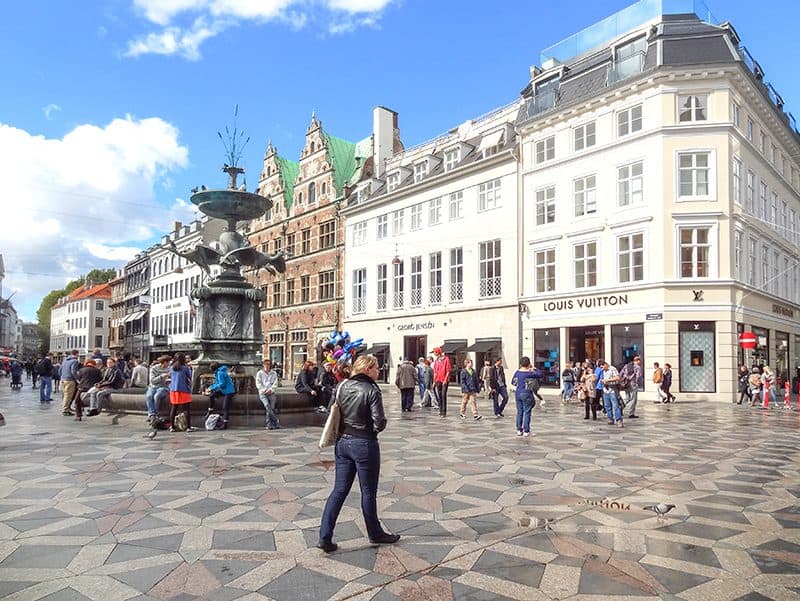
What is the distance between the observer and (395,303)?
134 ft

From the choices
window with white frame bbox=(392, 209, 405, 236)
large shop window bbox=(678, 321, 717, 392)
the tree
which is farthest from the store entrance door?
the tree

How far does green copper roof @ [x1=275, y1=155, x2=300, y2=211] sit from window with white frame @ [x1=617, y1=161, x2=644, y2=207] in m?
29.9

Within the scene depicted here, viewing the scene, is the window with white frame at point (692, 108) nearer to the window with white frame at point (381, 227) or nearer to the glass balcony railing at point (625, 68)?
the glass balcony railing at point (625, 68)

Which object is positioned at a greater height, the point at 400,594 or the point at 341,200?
the point at 341,200

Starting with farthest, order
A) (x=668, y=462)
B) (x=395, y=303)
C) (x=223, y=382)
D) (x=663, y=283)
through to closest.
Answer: (x=395, y=303)
(x=663, y=283)
(x=223, y=382)
(x=668, y=462)

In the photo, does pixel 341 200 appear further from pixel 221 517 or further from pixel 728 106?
pixel 221 517

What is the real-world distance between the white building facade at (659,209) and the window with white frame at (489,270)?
198 centimetres

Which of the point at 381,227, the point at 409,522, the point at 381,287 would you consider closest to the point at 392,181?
the point at 381,227

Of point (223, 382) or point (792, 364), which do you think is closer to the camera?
point (223, 382)

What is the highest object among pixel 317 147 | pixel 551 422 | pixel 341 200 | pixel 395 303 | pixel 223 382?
pixel 317 147

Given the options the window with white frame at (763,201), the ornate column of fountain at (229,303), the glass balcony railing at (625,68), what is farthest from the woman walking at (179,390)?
the window with white frame at (763,201)

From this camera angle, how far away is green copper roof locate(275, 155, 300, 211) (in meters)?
52.9

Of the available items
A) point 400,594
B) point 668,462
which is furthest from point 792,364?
point 400,594

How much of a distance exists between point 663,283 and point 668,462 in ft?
61.0
